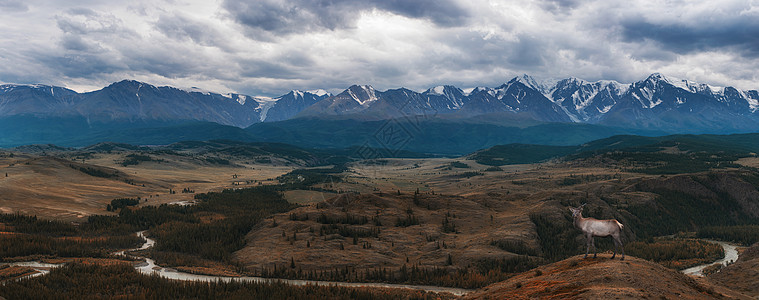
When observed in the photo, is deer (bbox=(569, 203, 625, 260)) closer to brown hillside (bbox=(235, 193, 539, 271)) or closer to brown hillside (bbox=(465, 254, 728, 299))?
brown hillside (bbox=(465, 254, 728, 299))

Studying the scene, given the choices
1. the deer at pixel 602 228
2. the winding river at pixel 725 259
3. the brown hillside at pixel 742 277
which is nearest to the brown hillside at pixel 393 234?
the winding river at pixel 725 259

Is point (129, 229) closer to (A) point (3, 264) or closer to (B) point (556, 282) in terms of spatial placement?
(A) point (3, 264)

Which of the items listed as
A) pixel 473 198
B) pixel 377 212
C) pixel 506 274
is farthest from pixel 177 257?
pixel 473 198

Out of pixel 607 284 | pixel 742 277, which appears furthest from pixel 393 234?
pixel 607 284

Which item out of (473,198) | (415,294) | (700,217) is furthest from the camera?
(700,217)

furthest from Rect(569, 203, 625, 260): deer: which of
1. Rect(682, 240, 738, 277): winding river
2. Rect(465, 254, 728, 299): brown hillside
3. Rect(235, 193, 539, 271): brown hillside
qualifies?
Rect(682, 240, 738, 277): winding river

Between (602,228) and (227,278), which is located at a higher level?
(602,228)

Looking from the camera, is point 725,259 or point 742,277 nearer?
point 742,277

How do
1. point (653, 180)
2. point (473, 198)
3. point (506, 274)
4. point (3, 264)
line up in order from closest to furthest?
point (3, 264) → point (506, 274) → point (473, 198) → point (653, 180)

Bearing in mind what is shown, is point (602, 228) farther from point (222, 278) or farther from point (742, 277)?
point (222, 278)
